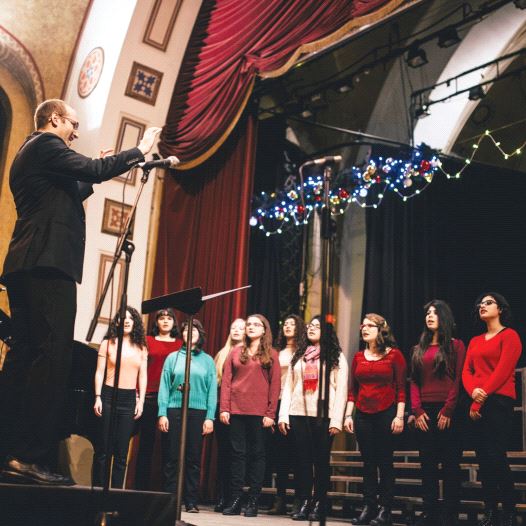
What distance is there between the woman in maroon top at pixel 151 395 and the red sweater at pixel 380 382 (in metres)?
1.72

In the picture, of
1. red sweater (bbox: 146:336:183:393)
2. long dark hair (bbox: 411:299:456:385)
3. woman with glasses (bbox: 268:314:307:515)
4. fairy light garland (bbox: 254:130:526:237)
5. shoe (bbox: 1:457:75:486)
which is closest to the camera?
shoe (bbox: 1:457:75:486)

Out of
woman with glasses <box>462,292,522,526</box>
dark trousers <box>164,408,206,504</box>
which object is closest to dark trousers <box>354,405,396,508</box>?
woman with glasses <box>462,292,522,526</box>

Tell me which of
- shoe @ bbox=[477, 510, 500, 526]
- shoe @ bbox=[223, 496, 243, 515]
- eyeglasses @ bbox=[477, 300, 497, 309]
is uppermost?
eyeglasses @ bbox=[477, 300, 497, 309]

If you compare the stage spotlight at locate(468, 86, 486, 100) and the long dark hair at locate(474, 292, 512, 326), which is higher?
the stage spotlight at locate(468, 86, 486, 100)

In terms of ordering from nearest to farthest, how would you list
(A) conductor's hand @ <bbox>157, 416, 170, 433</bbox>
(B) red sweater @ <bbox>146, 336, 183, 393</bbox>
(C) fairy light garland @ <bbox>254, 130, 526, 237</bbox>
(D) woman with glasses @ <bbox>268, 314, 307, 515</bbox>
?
(A) conductor's hand @ <bbox>157, 416, 170, 433</bbox> → (D) woman with glasses @ <bbox>268, 314, 307, 515</bbox> → (B) red sweater @ <bbox>146, 336, 183, 393</bbox> → (C) fairy light garland @ <bbox>254, 130, 526, 237</bbox>

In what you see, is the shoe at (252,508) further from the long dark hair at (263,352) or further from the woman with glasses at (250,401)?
the long dark hair at (263,352)

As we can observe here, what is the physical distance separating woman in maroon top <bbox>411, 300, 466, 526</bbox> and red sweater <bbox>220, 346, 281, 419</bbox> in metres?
1.15

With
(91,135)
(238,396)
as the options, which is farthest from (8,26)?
(238,396)

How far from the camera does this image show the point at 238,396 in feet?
17.7

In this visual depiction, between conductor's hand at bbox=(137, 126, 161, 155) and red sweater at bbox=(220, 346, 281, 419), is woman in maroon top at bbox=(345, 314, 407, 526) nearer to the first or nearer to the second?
red sweater at bbox=(220, 346, 281, 419)

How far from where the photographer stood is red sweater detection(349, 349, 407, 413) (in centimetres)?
498

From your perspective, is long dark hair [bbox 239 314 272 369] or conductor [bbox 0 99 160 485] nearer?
conductor [bbox 0 99 160 485]

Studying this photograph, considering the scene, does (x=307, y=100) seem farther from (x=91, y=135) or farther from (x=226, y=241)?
(x=91, y=135)

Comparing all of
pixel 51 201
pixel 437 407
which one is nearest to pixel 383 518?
pixel 437 407
